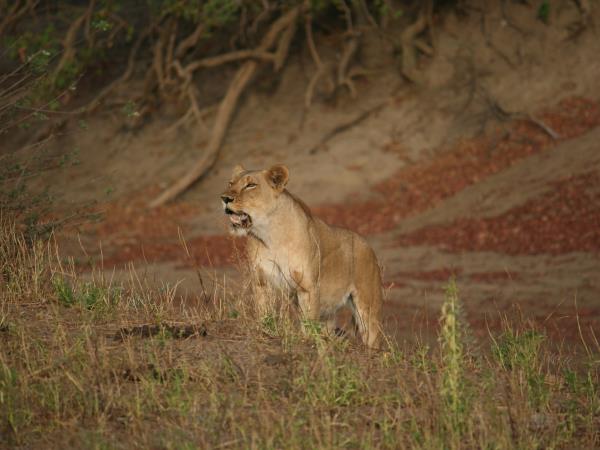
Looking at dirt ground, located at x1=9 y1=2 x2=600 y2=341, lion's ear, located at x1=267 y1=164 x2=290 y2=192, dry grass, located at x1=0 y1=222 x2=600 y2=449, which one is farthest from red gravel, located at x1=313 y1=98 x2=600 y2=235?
dry grass, located at x1=0 y1=222 x2=600 y2=449

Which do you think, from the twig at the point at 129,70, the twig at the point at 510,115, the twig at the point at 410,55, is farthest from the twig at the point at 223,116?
the twig at the point at 510,115

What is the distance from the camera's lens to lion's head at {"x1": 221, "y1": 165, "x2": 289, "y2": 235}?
8.09 metres

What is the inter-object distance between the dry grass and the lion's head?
1310 millimetres

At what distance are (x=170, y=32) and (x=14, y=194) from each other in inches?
676

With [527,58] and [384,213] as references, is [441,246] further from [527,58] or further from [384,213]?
[527,58]

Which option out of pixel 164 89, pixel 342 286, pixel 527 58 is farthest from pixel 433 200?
pixel 342 286

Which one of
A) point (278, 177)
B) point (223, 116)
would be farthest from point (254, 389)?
point (223, 116)

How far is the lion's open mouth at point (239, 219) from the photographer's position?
8.16 meters

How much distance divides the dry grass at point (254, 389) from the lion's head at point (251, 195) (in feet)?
4.30

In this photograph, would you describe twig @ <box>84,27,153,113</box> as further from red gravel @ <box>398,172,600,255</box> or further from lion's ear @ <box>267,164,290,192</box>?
lion's ear @ <box>267,164,290,192</box>

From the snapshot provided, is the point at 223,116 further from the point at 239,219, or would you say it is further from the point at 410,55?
the point at 239,219

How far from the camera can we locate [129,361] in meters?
5.85

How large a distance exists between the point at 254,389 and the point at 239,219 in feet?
8.57

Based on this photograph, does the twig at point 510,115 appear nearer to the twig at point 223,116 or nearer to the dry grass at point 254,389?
the twig at point 223,116
